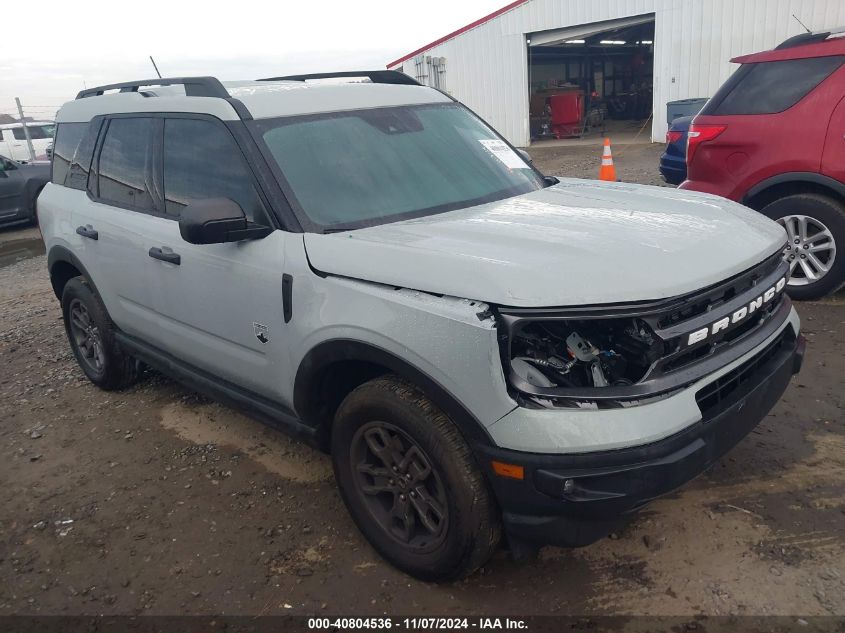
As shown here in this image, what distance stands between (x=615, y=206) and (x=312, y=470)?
204cm

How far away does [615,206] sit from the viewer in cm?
304

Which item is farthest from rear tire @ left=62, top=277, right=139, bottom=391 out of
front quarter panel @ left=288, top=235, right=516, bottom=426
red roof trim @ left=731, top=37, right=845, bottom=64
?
red roof trim @ left=731, top=37, right=845, bottom=64

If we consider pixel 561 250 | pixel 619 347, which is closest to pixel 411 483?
pixel 619 347

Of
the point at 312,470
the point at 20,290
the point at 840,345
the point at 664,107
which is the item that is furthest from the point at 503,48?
the point at 312,470

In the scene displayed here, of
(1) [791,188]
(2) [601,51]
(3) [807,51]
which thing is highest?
(2) [601,51]

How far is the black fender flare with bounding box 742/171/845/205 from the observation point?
5.04m

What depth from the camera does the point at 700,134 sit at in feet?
18.0

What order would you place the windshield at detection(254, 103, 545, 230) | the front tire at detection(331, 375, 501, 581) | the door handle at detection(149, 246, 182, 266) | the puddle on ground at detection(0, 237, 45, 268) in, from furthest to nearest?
the puddle on ground at detection(0, 237, 45, 268)
the door handle at detection(149, 246, 182, 266)
the windshield at detection(254, 103, 545, 230)
the front tire at detection(331, 375, 501, 581)

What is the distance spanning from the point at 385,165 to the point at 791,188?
11.8 ft

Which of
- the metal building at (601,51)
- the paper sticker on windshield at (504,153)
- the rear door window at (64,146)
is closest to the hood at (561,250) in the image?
the paper sticker on windshield at (504,153)

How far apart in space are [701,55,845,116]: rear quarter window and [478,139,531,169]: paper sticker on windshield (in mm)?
2465

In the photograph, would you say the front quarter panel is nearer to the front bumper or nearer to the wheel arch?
the front bumper

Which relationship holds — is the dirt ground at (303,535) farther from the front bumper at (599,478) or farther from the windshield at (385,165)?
the windshield at (385,165)

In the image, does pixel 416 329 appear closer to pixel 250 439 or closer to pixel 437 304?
pixel 437 304
